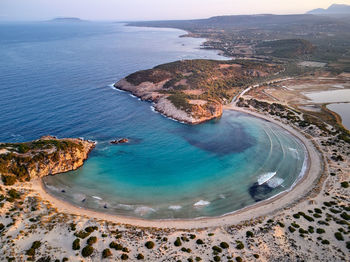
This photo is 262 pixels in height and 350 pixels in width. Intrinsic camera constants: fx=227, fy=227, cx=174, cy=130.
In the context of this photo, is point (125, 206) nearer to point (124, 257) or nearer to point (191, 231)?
point (124, 257)

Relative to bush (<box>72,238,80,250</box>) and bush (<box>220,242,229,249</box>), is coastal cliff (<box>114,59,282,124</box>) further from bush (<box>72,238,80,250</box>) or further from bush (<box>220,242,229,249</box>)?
bush (<box>72,238,80,250</box>)

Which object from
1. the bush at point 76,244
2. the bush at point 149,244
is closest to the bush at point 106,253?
the bush at point 76,244

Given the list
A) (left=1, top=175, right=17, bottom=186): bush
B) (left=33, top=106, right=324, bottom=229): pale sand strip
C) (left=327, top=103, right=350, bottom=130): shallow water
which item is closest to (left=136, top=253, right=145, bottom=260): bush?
(left=33, top=106, right=324, bottom=229): pale sand strip

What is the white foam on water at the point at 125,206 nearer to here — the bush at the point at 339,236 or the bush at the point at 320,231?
the bush at the point at 320,231

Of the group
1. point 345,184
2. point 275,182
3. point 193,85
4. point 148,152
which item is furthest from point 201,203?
point 193,85

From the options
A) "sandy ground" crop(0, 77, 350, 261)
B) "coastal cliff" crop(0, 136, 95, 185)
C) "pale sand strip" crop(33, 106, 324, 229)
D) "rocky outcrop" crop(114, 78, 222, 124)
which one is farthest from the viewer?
"rocky outcrop" crop(114, 78, 222, 124)

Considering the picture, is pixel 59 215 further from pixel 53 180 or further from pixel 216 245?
pixel 216 245

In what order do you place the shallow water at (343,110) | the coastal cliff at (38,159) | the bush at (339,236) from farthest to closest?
the shallow water at (343,110) < the coastal cliff at (38,159) < the bush at (339,236)

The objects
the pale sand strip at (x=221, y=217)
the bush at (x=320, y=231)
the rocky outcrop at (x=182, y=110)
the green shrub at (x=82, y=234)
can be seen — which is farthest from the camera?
the rocky outcrop at (x=182, y=110)
